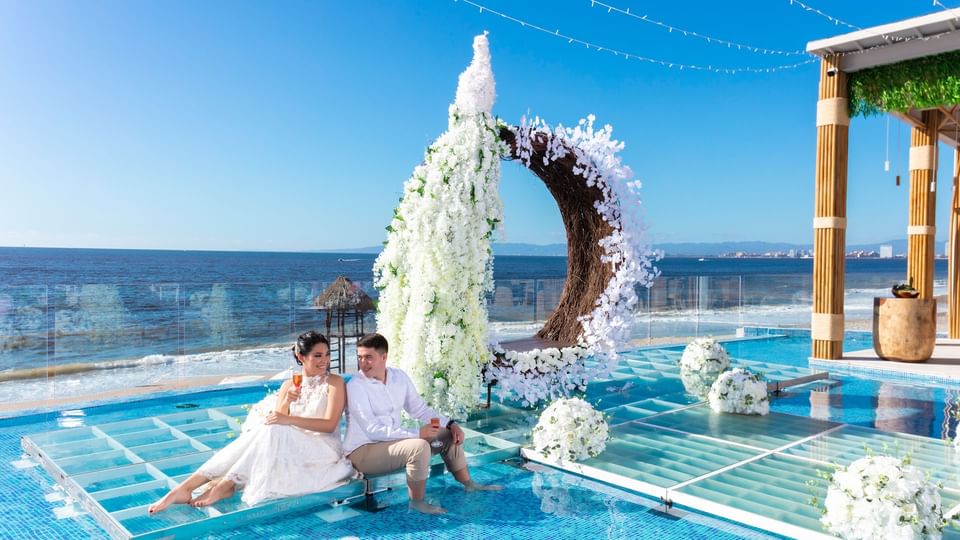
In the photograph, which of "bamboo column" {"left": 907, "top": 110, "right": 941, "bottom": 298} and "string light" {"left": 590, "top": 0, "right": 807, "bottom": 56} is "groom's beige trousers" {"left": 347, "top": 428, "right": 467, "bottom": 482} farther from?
"bamboo column" {"left": 907, "top": 110, "right": 941, "bottom": 298}

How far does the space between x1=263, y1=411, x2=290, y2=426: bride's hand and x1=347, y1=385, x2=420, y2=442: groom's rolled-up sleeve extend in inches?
16.2

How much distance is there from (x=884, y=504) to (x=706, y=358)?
453 cm

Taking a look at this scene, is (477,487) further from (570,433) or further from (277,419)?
(277,419)

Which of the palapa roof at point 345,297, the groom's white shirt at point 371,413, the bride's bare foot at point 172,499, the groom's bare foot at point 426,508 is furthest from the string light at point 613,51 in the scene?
the bride's bare foot at point 172,499

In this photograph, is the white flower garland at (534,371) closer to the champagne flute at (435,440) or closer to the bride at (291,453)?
the champagne flute at (435,440)

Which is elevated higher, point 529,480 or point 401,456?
point 401,456

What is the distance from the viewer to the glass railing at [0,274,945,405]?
7711 mm

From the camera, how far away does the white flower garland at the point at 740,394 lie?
618 cm

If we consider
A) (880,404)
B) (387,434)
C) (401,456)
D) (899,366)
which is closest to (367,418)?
(387,434)

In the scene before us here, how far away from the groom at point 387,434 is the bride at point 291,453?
0.32 feet

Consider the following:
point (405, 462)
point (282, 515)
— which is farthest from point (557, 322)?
point (282, 515)

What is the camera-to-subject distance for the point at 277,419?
152 inches

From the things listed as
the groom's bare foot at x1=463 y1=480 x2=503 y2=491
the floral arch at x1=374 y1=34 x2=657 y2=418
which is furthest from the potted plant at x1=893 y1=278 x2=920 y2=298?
the groom's bare foot at x1=463 y1=480 x2=503 y2=491

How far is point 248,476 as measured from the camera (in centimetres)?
394
